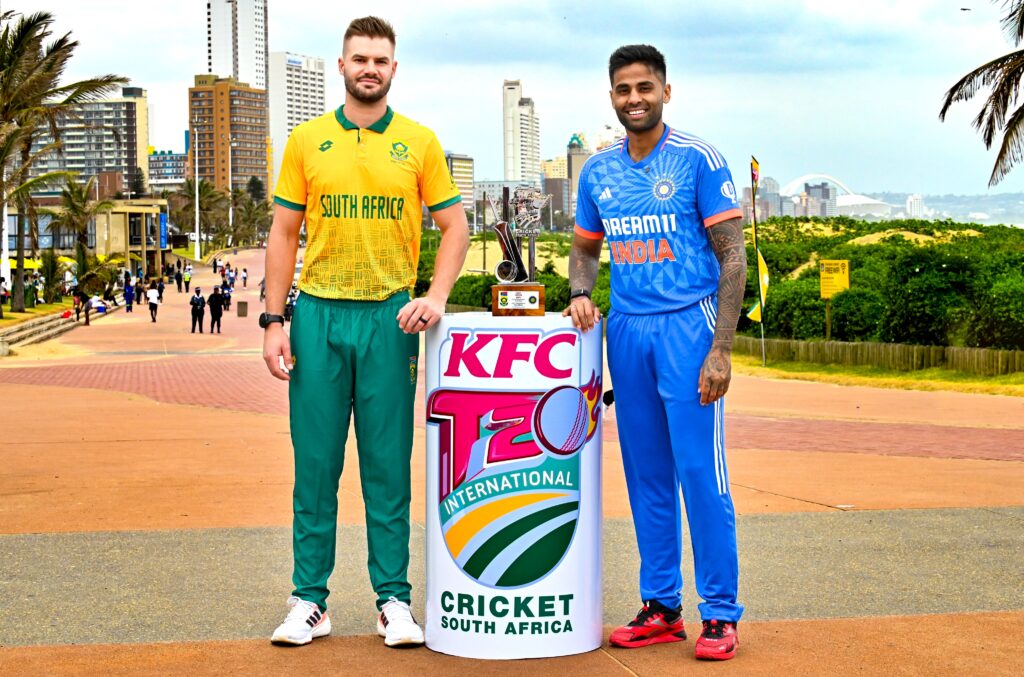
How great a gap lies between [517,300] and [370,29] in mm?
1147

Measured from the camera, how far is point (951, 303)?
73.6ft

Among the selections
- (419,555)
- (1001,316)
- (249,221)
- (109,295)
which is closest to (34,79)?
(109,295)

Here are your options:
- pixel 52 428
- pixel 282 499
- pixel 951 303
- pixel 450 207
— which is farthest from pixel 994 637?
pixel 951 303

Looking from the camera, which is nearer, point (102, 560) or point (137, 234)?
point (102, 560)

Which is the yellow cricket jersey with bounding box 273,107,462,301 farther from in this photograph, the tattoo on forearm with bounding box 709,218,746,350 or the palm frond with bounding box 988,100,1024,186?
the palm frond with bounding box 988,100,1024,186

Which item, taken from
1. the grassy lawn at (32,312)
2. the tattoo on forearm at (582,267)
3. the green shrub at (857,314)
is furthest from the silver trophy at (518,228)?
the grassy lawn at (32,312)

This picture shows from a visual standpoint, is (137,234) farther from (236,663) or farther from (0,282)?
(236,663)

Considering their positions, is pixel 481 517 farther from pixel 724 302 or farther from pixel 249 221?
pixel 249 221

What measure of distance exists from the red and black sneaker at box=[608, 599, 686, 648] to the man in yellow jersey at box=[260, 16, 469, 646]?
0.76 metres

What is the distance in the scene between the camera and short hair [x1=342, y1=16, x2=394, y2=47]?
16.1ft

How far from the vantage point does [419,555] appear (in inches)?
267

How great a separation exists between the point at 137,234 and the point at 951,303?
85.3 meters

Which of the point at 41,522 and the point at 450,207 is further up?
the point at 450,207

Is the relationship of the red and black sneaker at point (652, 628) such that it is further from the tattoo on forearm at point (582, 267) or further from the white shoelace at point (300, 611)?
the tattoo on forearm at point (582, 267)
